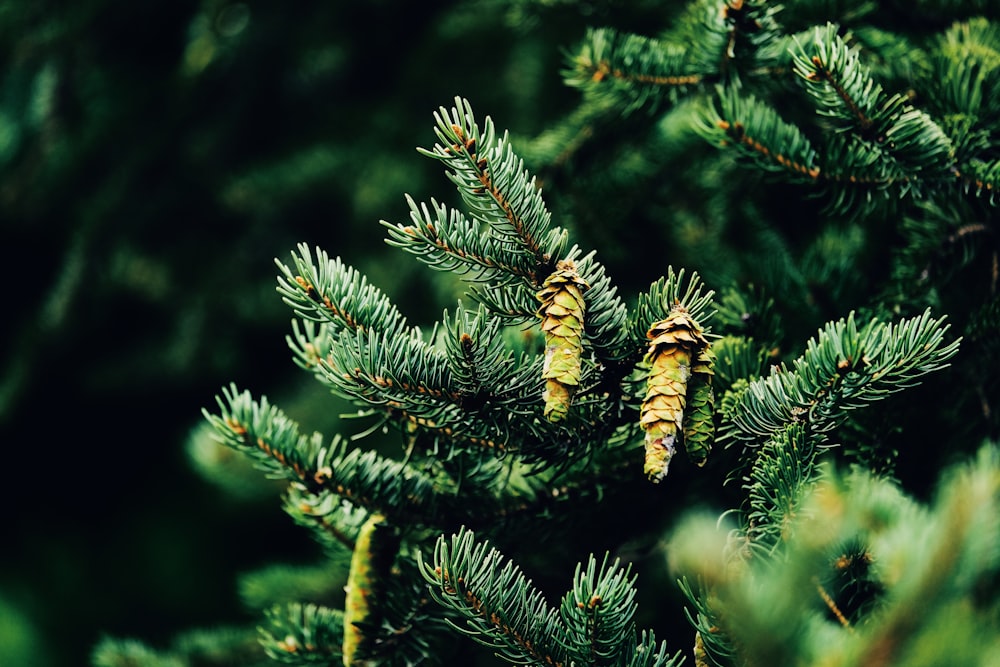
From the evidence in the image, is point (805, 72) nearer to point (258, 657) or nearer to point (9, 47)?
point (258, 657)

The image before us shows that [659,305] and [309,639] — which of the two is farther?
[309,639]

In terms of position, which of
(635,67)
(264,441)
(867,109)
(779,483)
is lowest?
(264,441)

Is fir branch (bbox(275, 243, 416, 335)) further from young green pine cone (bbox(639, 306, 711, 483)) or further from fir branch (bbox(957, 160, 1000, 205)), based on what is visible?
fir branch (bbox(957, 160, 1000, 205))

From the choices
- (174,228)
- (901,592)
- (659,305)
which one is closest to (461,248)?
(659,305)

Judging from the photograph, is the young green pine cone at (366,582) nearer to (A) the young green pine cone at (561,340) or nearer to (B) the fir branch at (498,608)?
(B) the fir branch at (498,608)

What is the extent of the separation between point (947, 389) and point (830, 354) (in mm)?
292

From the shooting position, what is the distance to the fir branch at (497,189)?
0.57 m

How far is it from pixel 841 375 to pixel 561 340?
0.22 meters

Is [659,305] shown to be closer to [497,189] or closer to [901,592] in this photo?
[497,189]

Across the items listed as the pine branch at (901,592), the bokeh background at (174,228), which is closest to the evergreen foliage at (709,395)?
the pine branch at (901,592)

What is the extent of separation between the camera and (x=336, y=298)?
0.60 metres

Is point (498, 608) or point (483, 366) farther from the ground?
point (483, 366)

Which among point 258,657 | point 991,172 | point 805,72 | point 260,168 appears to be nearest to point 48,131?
point 260,168

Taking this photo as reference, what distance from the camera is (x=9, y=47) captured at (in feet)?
5.02
